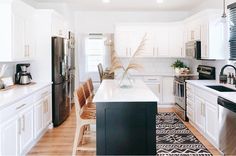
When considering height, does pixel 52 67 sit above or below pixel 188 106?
above

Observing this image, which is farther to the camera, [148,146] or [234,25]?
[234,25]

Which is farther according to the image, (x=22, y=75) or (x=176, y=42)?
(x=176, y=42)

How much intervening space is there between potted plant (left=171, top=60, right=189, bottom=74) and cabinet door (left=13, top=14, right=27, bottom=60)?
13.2 ft

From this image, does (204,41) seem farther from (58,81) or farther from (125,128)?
(58,81)

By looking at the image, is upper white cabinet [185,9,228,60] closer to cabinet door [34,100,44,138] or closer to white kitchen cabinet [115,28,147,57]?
white kitchen cabinet [115,28,147,57]

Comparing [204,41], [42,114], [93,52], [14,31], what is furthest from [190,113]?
[93,52]

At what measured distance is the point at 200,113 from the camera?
4551 millimetres

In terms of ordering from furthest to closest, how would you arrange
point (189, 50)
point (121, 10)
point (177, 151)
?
1. point (121, 10)
2. point (189, 50)
3. point (177, 151)

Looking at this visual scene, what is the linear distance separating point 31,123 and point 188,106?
3.10m

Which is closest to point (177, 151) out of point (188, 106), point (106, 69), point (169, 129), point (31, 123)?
point (169, 129)

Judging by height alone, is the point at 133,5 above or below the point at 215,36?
above

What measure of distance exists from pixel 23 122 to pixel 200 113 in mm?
2875

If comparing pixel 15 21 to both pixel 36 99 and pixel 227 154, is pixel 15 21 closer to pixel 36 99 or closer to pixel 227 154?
pixel 36 99

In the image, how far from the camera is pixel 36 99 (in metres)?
4.11
